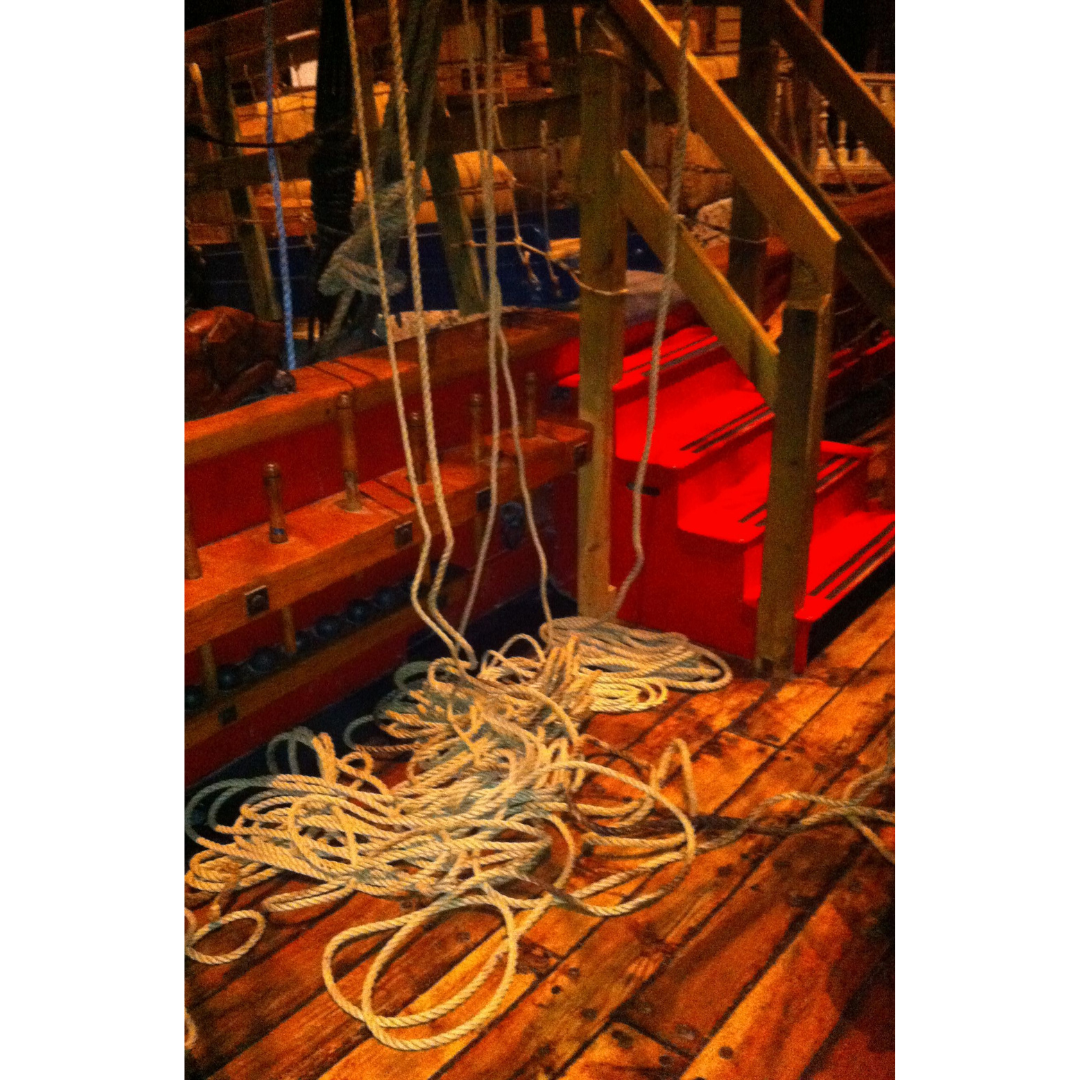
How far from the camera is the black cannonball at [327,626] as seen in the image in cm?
271

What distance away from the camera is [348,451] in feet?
8.16

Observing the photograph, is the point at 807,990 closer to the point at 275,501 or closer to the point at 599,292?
the point at 275,501

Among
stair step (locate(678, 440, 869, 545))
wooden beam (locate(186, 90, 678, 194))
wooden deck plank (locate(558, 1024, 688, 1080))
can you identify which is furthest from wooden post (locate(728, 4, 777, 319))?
wooden deck plank (locate(558, 1024, 688, 1080))

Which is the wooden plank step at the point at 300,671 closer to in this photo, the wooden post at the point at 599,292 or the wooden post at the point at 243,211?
the wooden post at the point at 599,292

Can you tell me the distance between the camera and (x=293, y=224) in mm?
5363

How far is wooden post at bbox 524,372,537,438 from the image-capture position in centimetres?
292

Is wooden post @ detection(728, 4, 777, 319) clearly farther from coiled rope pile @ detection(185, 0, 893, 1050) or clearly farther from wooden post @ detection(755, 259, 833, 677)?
coiled rope pile @ detection(185, 0, 893, 1050)

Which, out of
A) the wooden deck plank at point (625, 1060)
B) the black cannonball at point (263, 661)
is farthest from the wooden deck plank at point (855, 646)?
the black cannonball at point (263, 661)

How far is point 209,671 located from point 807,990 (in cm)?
152

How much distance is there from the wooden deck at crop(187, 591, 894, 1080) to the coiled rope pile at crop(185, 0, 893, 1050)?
38 mm

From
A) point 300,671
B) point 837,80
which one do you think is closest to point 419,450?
point 300,671

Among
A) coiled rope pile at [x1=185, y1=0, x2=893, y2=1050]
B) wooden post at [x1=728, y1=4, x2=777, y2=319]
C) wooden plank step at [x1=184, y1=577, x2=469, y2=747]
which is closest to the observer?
coiled rope pile at [x1=185, y1=0, x2=893, y2=1050]

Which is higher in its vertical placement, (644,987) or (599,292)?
(599,292)

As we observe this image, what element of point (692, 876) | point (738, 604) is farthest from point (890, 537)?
point (692, 876)
